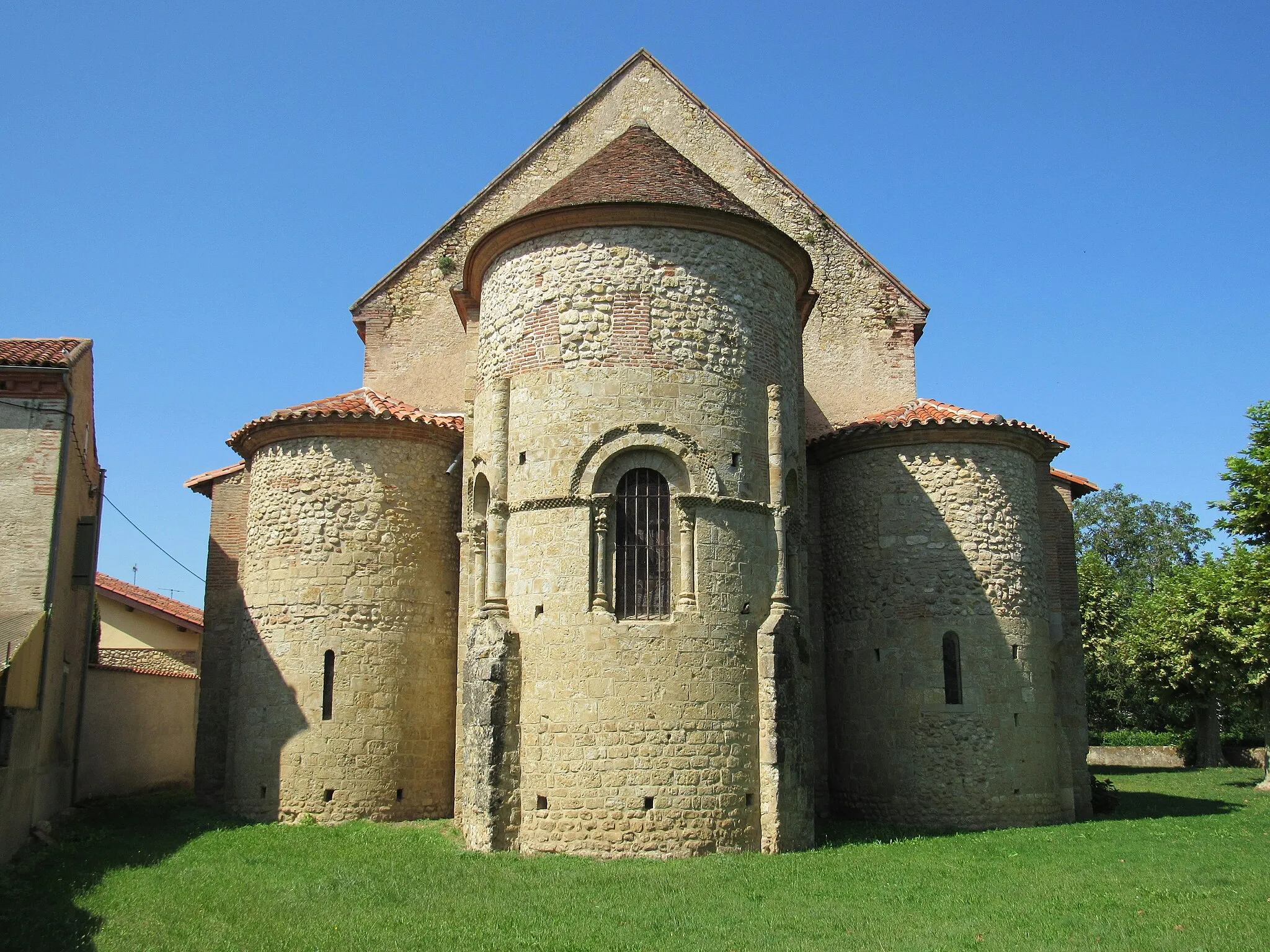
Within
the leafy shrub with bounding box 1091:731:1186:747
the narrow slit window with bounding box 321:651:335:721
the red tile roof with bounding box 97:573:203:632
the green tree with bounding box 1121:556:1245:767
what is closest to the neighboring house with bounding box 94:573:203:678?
the red tile roof with bounding box 97:573:203:632

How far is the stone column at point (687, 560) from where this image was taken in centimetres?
1492

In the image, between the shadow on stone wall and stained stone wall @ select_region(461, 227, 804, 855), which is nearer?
stained stone wall @ select_region(461, 227, 804, 855)

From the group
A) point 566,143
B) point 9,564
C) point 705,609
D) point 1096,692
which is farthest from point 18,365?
point 1096,692

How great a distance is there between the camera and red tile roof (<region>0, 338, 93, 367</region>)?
1495cm

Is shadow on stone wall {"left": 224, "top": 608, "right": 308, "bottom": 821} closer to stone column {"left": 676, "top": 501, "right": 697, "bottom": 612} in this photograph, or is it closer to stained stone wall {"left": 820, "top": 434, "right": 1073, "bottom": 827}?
stone column {"left": 676, "top": 501, "right": 697, "bottom": 612}

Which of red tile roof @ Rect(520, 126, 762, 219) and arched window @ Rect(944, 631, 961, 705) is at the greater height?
red tile roof @ Rect(520, 126, 762, 219)

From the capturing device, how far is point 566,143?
22781 millimetres

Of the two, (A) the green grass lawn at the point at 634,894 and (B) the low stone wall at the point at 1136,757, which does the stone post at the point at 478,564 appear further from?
(B) the low stone wall at the point at 1136,757

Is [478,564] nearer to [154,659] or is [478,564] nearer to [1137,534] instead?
[154,659]

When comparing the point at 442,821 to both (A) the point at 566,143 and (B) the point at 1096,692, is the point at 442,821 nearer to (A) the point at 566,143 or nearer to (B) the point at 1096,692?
(A) the point at 566,143

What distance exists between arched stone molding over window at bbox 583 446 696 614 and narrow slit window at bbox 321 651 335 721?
18.4ft

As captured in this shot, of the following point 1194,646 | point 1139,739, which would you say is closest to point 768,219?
point 1194,646

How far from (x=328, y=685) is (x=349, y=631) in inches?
37.3

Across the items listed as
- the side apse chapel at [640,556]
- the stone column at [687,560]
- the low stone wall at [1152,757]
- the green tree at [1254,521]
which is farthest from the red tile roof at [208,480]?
the low stone wall at [1152,757]
